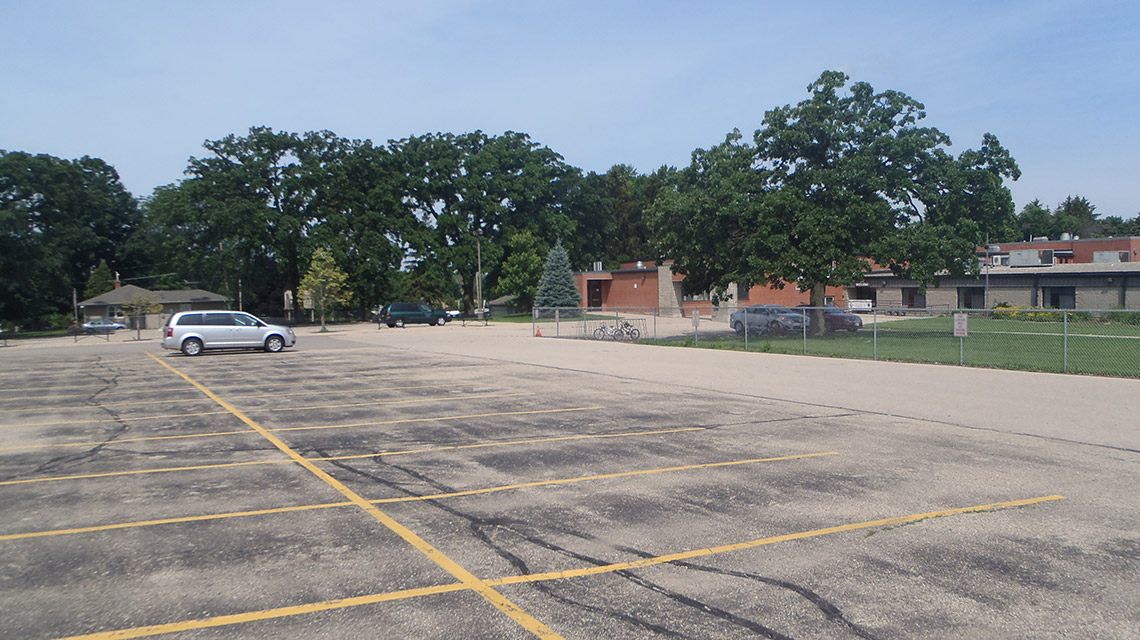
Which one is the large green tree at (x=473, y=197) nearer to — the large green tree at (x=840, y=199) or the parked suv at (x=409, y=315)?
the parked suv at (x=409, y=315)

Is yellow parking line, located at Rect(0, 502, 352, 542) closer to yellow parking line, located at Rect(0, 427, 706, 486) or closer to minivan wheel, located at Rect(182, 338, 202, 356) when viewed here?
yellow parking line, located at Rect(0, 427, 706, 486)

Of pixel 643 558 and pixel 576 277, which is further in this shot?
pixel 576 277

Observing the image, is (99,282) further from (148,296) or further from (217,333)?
(217,333)

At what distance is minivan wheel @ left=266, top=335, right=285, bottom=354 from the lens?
30.5 meters

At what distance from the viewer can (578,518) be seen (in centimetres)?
691

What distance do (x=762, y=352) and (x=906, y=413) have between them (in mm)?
13111

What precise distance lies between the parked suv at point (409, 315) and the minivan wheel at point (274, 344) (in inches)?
1009

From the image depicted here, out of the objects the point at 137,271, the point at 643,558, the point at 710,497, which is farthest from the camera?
the point at 137,271

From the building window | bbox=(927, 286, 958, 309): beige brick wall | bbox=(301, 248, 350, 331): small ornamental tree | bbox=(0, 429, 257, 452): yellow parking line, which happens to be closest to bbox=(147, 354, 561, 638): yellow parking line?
bbox=(0, 429, 257, 452): yellow parking line

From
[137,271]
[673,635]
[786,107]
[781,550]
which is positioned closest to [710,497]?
[781,550]

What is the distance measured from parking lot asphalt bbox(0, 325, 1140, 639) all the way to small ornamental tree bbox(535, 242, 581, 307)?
2036 inches

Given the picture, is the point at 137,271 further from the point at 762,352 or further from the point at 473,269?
the point at 762,352

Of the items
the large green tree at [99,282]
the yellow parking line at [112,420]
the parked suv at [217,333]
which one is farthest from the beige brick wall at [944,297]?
the large green tree at [99,282]

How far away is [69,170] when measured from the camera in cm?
7644
